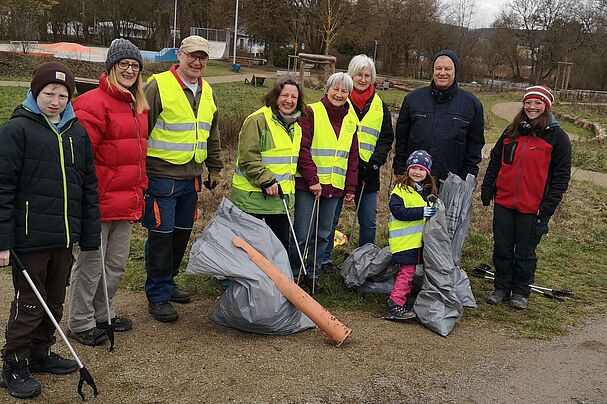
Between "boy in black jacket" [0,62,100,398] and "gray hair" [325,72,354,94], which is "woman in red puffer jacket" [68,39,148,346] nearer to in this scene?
"boy in black jacket" [0,62,100,398]

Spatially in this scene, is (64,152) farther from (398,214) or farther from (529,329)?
(529,329)

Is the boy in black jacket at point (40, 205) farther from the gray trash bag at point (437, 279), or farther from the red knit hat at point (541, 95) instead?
the red knit hat at point (541, 95)

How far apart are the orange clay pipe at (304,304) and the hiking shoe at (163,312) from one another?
732mm


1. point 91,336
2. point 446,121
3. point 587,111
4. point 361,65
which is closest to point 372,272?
point 446,121

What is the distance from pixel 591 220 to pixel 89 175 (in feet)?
23.5

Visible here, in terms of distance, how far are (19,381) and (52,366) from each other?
237 mm

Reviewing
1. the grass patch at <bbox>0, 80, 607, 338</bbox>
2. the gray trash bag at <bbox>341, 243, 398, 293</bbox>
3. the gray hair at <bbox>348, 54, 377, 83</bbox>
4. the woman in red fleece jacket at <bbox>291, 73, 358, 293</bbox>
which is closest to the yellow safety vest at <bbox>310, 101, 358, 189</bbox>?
the woman in red fleece jacket at <bbox>291, 73, 358, 293</bbox>

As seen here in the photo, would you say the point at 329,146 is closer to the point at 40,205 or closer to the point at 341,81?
the point at 341,81

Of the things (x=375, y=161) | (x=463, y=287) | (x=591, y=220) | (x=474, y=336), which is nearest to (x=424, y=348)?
(x=474, y=336)

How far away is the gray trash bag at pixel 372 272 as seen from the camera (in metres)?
4.98

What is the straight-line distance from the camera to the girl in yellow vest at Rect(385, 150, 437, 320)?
14.8 ft

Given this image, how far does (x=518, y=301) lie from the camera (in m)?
5.02

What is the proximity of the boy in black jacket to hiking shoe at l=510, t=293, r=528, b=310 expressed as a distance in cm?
346

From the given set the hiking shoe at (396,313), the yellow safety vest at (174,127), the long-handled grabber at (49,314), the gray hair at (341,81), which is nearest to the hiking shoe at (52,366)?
the long-handled grabber at (49,314)
